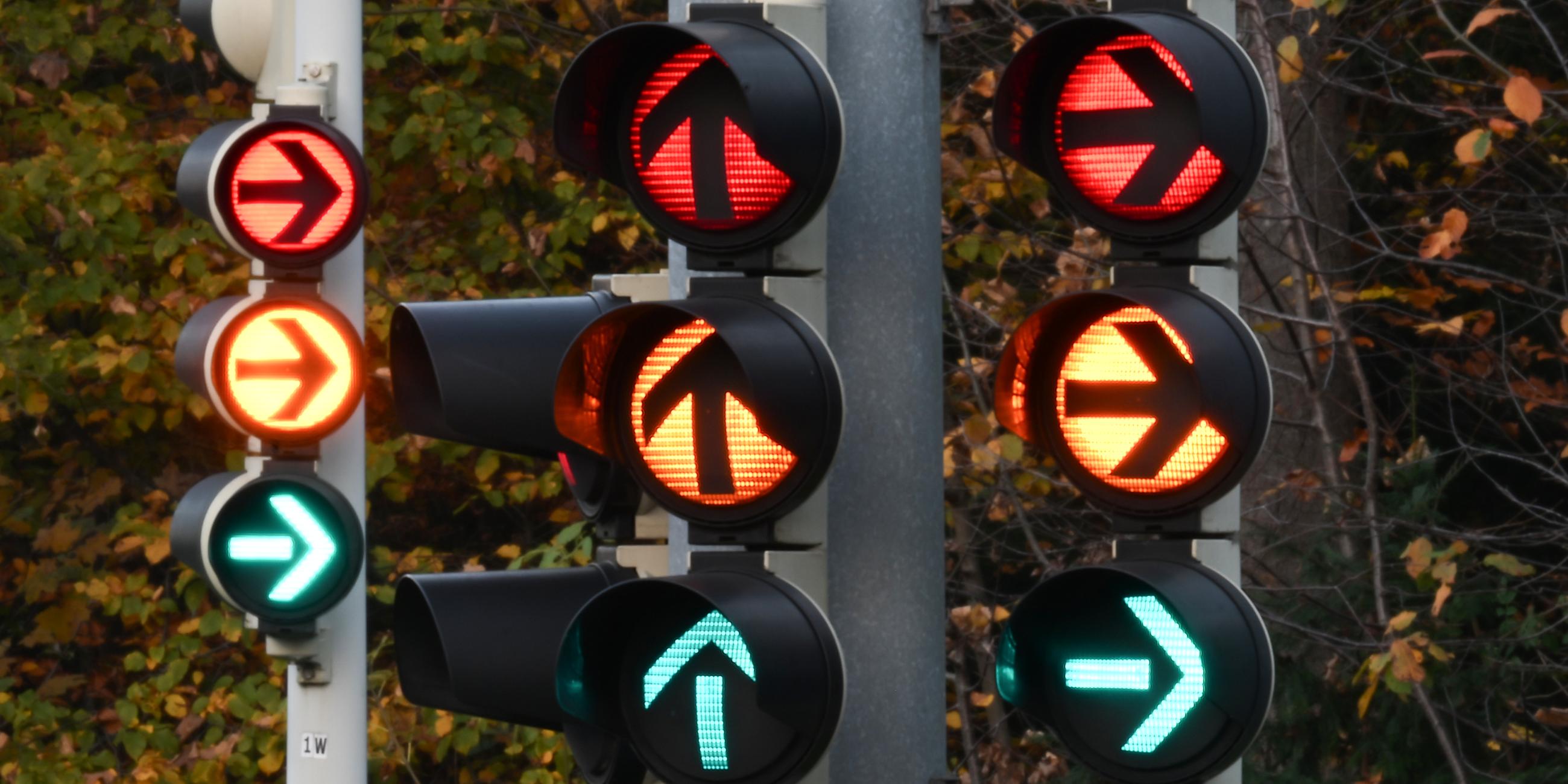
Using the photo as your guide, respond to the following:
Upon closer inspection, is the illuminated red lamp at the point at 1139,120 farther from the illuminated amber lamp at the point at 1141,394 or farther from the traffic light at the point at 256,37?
the traffic light at the point at 256,37

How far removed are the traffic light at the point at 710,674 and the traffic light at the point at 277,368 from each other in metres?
3.09

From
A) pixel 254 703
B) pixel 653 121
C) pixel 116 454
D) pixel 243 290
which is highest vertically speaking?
pixel 653 121

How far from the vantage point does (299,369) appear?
6094 mm

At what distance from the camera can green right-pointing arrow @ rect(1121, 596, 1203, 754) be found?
3014 millimetres

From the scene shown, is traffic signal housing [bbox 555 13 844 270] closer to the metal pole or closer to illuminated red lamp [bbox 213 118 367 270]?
illuminated red lamp [bbox 213 118 367 270]

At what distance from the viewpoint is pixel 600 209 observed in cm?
1305

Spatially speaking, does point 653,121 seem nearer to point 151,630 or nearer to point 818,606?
point 818,606

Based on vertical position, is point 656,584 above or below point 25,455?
above

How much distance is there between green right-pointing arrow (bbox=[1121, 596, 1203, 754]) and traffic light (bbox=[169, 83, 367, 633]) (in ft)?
11.4

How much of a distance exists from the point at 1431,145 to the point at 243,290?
746 centimetres

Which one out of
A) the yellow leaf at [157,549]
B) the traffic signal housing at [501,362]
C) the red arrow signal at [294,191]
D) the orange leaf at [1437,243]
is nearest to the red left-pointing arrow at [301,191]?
the red arrow signal at [294,191]

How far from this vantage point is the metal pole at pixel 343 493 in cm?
623

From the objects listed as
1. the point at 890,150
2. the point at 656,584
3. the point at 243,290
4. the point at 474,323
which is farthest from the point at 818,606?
the point at 243,290

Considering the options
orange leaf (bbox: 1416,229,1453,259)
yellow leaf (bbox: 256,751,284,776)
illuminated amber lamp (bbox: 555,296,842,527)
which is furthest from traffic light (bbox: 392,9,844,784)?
yellow leaf (bbox: 256,751,284,776)
